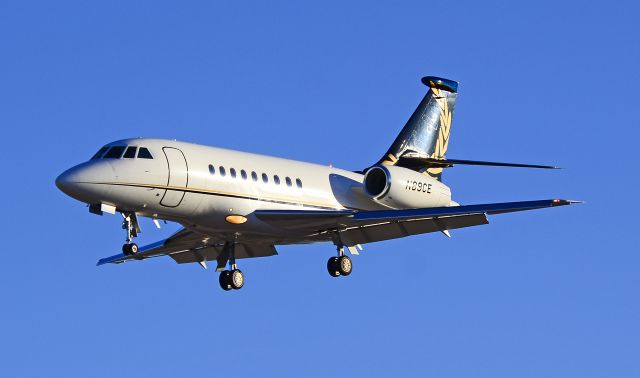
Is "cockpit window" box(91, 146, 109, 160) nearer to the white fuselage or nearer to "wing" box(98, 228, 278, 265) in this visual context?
the white fuselage

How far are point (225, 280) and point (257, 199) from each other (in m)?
2.74

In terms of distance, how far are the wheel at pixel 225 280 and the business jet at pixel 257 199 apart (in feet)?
0.09

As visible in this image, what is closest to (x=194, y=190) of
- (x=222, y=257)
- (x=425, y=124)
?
(x=222, y=257)

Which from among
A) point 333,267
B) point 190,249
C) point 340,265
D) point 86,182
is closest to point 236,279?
point 333,267

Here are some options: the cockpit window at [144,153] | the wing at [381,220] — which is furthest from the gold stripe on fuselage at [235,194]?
the cockpit window at [144,153]

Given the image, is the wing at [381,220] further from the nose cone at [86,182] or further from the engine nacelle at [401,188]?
the nose cone at [86,182]

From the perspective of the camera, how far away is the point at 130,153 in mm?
35062

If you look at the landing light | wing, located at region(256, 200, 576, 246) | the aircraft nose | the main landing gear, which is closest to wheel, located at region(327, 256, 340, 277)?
the main landing gear

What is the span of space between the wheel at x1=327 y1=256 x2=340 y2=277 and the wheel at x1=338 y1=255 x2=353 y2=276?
0.09 m

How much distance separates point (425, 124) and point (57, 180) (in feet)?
42.9

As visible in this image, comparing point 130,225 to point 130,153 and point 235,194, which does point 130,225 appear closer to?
point 130,153

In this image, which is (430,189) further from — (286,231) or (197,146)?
(197,146)

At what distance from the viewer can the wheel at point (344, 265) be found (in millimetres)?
38344

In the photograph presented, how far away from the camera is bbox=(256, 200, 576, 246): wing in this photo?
36469mm
